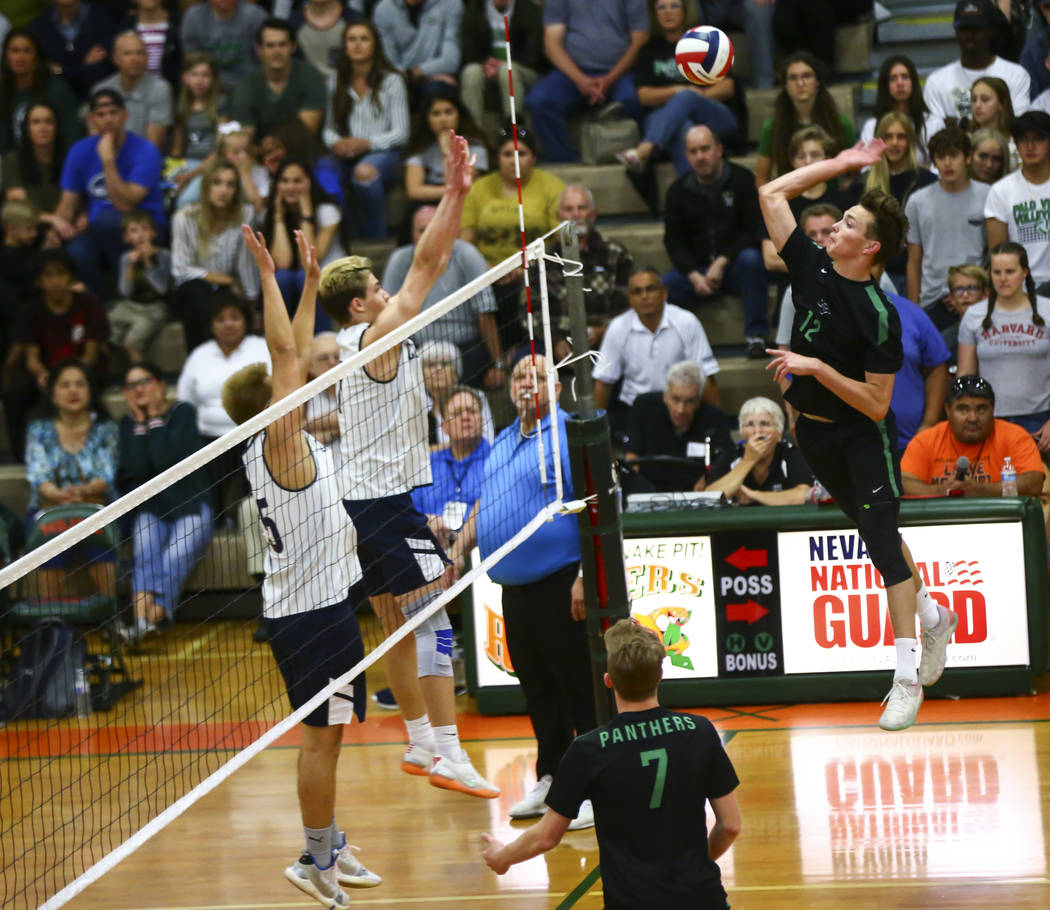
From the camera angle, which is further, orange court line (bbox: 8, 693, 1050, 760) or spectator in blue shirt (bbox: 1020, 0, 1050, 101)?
spectator in blue shirt (bbox: 1020, 0, 1050, 101)

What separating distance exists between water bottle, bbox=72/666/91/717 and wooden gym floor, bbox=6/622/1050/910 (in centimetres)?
65

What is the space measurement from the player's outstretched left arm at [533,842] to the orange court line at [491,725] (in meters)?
3.98

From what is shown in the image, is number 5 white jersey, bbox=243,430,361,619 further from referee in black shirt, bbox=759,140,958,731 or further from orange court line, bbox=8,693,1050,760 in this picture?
orange court line, bbox=8,693,1050,760

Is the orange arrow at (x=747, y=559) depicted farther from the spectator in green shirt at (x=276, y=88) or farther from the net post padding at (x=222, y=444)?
the spectator in green shirt at (x=276, y=88)

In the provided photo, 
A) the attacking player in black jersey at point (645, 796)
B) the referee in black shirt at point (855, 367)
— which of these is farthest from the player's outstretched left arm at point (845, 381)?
the attacking player in black jersey at point (645, 796)

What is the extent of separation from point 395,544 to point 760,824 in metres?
2.43

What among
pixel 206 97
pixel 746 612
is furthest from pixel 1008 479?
pixel 206 97

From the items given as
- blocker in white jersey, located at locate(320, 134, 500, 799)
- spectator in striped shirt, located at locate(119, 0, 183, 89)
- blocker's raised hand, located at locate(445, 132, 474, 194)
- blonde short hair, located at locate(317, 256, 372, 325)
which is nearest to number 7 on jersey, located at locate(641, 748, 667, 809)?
Answer: blocker in white jersey, located at locate(320, 134, 500, 799)

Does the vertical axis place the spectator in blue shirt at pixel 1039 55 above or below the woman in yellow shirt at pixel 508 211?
above

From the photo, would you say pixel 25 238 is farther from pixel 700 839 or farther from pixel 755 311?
pixel 700 839

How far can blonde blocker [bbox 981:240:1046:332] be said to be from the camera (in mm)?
10391

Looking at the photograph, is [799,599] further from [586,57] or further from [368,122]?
[368,122]

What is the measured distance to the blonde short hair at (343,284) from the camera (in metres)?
7.05

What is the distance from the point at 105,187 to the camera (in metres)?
13.9
